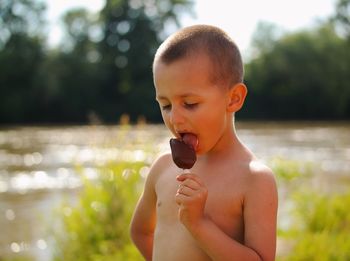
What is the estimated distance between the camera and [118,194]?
5047 mm

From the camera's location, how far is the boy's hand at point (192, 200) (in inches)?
62.6

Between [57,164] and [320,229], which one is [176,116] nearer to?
[320,229]

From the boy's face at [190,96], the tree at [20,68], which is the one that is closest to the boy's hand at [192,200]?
the boy's face at [190,96]

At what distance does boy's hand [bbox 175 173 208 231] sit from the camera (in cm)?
159

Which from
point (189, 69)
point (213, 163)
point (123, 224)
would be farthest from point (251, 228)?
point (123, 224)

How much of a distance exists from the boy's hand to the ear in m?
0.27

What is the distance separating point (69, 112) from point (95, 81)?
10.5 ft

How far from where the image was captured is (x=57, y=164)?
14500 mm

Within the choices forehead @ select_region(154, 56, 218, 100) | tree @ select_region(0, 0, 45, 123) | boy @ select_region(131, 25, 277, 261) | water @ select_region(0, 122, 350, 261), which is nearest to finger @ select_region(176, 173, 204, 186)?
boy @ select_region(131, 25, 277, 261)

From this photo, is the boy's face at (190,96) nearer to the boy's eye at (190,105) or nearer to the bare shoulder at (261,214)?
the boy's eye at (190,105)

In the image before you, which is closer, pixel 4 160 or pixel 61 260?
pixel 61 260

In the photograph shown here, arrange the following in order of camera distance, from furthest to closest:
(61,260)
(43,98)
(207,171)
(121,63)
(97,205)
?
(121,63)
(43,98)
(97,205)
(61,260)
(207,171)

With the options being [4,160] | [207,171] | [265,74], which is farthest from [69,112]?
[207,171]

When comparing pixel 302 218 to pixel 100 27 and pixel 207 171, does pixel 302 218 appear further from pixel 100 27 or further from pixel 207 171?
pixel 100 27
